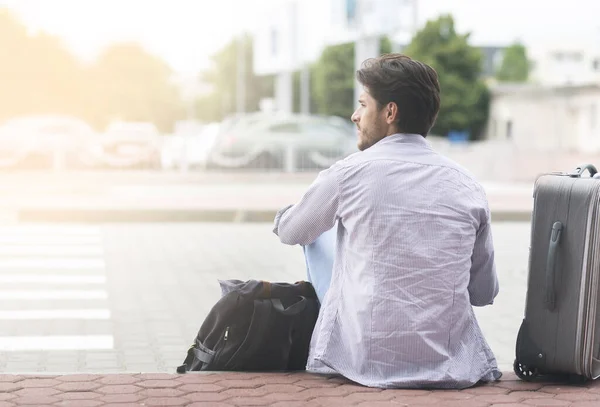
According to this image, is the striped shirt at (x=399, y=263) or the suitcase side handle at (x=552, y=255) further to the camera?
the suitcase side handle at (x=552, y=255)

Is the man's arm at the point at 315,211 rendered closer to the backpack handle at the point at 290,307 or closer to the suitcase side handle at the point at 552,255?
the backpack handle at the point at 290,307

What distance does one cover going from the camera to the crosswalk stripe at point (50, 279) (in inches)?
398

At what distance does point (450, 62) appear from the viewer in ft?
191

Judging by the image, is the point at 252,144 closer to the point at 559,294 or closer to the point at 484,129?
the point at 559,294

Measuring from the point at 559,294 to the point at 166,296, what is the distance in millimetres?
5023

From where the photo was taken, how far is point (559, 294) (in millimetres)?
4613

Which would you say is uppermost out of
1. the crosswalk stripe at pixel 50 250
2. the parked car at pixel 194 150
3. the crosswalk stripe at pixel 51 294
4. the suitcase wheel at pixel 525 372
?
the suitcase wheel at pixel 525 372

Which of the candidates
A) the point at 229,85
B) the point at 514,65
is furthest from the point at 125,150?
the point at 514,65

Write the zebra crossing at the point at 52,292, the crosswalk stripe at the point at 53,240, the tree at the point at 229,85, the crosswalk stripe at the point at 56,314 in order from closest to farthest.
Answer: the zebra crossing at the point at 52,292, the crosswalk stripe at the point at 56,314, the crosswalk stripe at the point at 53,240, the tree at the point at 229,85

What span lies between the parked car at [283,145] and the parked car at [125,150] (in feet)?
5.25

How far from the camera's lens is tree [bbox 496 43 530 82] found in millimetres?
99500

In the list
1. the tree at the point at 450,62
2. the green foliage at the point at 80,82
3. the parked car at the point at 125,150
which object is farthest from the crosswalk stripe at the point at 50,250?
the green foliage at the point at 80,82

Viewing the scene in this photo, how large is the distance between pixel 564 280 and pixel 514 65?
98614 millimetres

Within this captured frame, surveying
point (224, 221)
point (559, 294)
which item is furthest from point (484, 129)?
point (559, 294)
